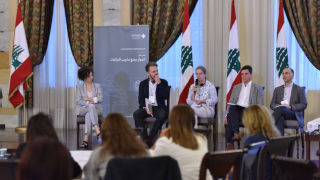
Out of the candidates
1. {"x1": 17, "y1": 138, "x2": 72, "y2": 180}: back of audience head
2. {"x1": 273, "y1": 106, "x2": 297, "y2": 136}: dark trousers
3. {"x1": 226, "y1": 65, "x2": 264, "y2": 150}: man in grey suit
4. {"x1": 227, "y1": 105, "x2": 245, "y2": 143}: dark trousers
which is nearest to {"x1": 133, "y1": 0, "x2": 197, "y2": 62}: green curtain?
{"x1": 226, "y1": 65, "x2": 264, "y2": 150}: man in grey suit

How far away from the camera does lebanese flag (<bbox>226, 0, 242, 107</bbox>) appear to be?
7.96 metres

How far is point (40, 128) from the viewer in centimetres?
329

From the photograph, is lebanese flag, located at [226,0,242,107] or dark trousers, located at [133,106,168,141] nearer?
dark trousers, located at [133,106,168,141]

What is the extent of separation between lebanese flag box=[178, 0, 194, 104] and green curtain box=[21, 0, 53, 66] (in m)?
2.99

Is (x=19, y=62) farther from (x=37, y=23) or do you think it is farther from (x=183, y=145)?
(x=183, y=145)

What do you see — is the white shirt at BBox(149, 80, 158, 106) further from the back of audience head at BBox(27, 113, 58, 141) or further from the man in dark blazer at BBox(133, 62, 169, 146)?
the back of audience head at BBox(27, 113, 58, 141)

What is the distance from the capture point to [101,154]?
3199 mm

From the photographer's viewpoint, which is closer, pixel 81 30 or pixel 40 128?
pixel 40 128

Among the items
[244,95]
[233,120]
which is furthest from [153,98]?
[244,95]

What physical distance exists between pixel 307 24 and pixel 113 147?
6.10m

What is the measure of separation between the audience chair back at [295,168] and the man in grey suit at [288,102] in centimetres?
400

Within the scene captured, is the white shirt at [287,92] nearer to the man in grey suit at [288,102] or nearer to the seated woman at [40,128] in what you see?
the man in grey suit at [288,102]

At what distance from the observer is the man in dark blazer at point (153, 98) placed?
7.41m

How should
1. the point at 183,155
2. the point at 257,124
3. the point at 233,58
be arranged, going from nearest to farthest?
the point at 183,155
the point at 257,124
the point at 233,58
